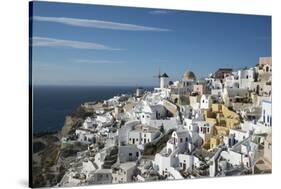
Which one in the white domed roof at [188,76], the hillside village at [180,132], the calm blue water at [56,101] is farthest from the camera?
the white domed roof at [188,76]

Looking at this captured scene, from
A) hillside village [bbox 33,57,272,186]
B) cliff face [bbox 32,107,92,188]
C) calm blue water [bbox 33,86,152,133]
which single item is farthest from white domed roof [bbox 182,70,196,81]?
cliff face [bbox 32,107,92,188]

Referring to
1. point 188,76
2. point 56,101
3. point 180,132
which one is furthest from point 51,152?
point 188,76

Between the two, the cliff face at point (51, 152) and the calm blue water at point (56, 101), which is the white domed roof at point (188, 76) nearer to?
the calm blue water at point (56, 101)

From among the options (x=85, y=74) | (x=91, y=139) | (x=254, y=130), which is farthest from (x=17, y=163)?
(x=254, y=130)

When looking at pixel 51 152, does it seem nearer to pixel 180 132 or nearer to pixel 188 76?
pixel 180 132

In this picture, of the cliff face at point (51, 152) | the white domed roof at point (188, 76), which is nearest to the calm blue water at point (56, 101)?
the cliff face at point (51, 152)

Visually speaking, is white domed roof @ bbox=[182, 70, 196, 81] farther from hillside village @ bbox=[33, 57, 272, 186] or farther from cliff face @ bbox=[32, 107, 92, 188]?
cliff face @ bbox=[32, 107, 92, 188]
